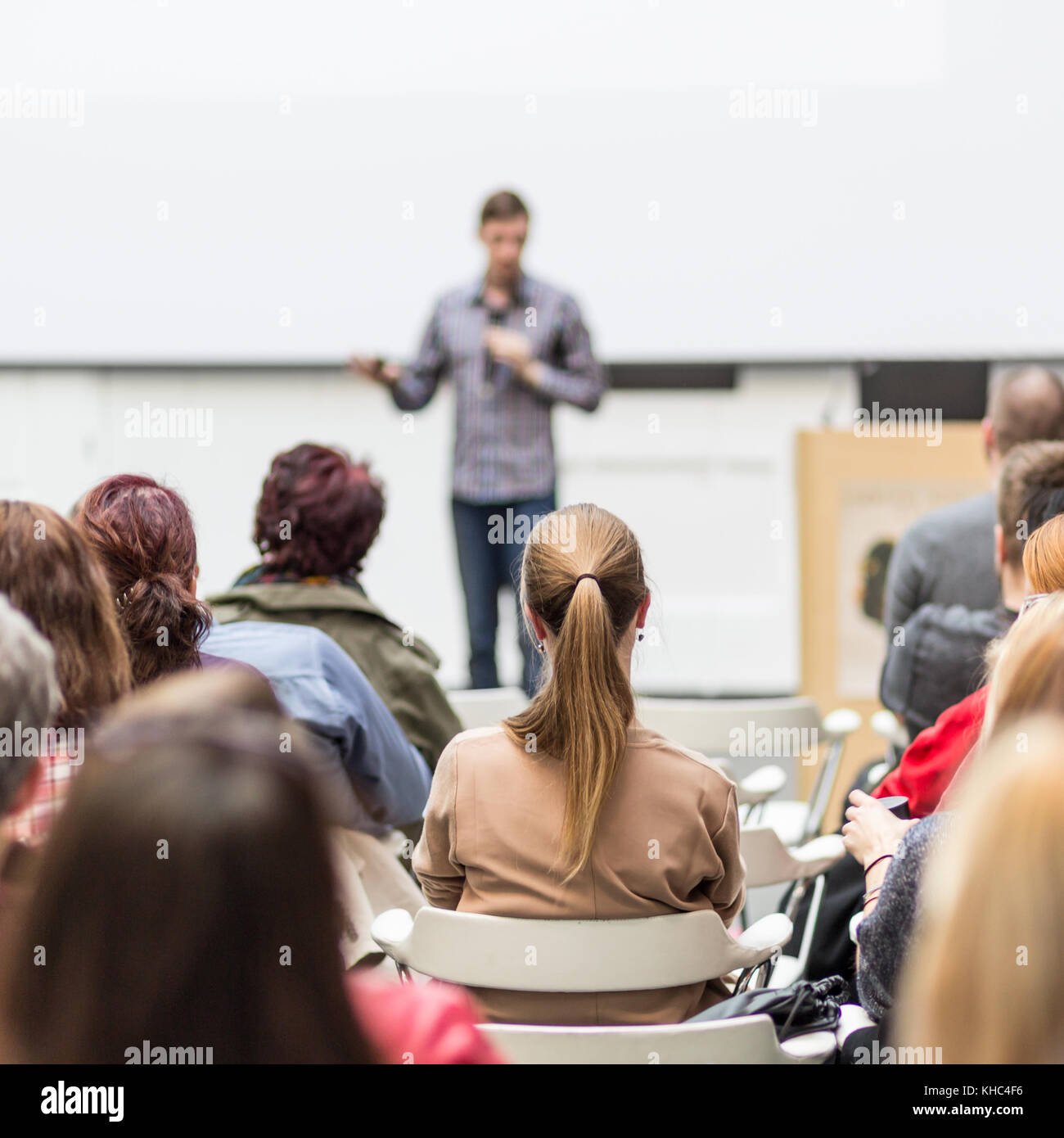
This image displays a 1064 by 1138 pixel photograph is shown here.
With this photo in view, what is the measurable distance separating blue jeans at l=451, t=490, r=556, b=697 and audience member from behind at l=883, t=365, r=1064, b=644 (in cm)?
167

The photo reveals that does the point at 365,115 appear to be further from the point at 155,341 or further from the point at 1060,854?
the point at 1060,854

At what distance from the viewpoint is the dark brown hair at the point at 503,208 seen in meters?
4.35

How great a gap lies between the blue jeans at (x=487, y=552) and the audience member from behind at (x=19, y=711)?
127 inches

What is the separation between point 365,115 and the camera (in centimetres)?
530

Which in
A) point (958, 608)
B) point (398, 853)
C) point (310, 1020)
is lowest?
point (398, 853)

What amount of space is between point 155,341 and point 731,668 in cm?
275

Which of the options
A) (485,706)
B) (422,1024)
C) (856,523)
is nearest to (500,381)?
(856,523)

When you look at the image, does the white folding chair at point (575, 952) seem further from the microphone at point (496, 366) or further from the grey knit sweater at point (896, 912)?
the microphone at point (496, 366)

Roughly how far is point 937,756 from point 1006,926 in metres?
1.17

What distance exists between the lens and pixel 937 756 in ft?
6.55
